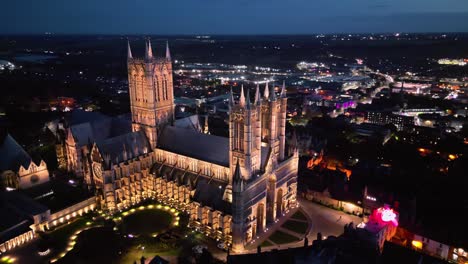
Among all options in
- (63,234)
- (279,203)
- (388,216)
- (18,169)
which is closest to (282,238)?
(279,203)

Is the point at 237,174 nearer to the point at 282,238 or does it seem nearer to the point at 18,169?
the point at 282,238

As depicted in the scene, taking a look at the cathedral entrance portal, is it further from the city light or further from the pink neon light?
the city light

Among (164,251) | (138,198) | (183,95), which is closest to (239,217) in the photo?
(164,251)

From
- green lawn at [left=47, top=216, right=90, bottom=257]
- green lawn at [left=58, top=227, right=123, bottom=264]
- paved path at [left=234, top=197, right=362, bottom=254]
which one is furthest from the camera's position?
paved path at [left=234, top=197, right=362, bottom=254]

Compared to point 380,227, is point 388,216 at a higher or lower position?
lower

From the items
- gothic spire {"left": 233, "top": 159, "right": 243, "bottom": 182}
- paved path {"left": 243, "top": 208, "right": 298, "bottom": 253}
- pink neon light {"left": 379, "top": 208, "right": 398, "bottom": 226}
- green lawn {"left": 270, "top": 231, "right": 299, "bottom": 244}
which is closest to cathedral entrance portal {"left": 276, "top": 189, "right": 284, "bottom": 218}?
paved path {"left": 243, "top": 208, "right": 298, "bottom": 253}

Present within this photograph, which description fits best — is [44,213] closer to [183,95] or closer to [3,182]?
[3,182]

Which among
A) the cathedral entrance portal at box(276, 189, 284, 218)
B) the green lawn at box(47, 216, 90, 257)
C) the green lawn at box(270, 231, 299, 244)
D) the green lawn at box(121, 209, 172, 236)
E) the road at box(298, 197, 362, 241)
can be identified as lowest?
the road at box(298, 197, 362, 241)
